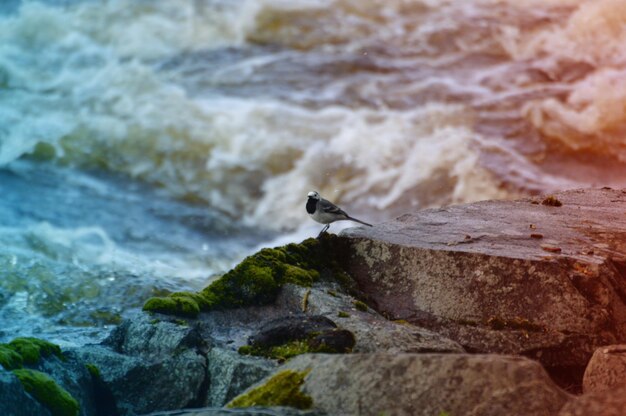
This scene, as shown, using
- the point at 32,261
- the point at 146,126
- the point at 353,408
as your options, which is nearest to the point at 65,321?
the point at 32,261

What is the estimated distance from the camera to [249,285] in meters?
6.34

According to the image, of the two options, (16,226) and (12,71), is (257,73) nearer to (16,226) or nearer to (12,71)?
(12,71)

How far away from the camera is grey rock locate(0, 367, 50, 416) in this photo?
16.1ft

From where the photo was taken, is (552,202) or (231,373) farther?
(552,202)

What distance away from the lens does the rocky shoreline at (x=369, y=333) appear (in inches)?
175

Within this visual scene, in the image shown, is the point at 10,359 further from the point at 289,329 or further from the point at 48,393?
the point at 289,329

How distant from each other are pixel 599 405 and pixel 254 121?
1296cm

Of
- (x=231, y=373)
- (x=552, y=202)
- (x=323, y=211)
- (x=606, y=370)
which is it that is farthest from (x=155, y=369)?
(x=552, y=202)

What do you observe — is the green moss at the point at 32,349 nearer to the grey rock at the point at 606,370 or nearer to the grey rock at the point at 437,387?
the grey rock at the point at 437,387

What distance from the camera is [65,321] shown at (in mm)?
9469

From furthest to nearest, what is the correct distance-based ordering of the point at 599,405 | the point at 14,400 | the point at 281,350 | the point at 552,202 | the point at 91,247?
1. the point at 91,247
2. the point at 552,202
3. the point at 281,350
4. the point at 14,400
5. the point at 599,405

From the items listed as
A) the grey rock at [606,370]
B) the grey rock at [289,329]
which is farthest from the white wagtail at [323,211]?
the grey rock at [606,370]

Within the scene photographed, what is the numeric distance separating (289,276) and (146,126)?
10902mm

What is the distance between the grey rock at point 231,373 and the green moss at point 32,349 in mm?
1001
